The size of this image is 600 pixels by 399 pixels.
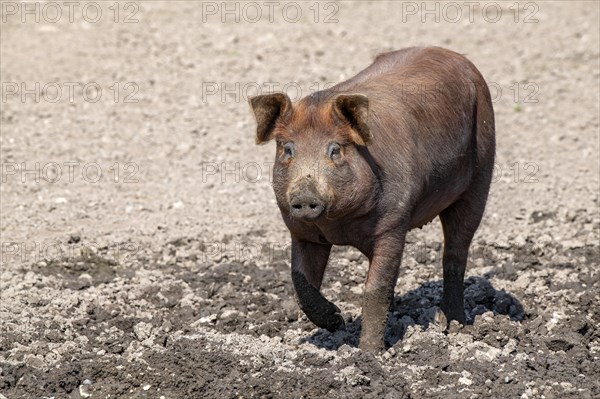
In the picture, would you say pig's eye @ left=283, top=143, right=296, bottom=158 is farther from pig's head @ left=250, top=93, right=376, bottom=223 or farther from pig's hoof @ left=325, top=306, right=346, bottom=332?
pig's hoof @ left=325, top=306, right=346, bottom=332

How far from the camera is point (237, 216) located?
1191cm

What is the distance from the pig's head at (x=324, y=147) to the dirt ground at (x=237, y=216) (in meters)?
1.19

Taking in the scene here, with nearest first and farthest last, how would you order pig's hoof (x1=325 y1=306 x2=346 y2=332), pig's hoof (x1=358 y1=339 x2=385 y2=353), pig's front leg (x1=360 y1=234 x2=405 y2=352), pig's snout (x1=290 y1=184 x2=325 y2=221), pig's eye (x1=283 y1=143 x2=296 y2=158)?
pig's snout (x1=290 y1=184 x2=325 y2=221)
pig's eye (x1=283 y1=143 x2=296 y2=158)
pig's front leg (x1=360 y1=234 x2=405 y2=352)
pig's hoof (x1=358 y1=339 x2=385 y2=353)
pig's hoof (x1=325 y1=306 x2=346 y2=332)

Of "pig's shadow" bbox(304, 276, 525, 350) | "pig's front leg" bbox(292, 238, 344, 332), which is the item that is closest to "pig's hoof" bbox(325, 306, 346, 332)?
"pig's front leg" bbox(292, 238, 344, 332)

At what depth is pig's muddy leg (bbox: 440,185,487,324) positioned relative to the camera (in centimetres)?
920

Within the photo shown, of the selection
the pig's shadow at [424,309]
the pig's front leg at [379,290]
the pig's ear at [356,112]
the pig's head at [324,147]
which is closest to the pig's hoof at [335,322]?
the pig's shadow at [424,309]

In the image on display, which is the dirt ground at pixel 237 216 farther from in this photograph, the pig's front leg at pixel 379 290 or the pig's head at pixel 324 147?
the pig's head at pixel 324 147

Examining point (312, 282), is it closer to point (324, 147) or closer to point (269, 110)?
point (324, 147)

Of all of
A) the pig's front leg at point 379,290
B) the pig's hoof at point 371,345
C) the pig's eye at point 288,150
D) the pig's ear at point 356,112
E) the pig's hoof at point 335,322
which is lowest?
the pig's hoof at point 371,345

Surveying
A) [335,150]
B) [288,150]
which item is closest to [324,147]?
[335,150]

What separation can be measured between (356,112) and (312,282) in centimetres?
146

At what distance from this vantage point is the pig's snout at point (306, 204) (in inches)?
293

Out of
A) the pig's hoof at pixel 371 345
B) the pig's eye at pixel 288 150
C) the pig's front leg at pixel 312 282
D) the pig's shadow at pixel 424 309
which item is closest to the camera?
the pig's eye at pixel 288 150

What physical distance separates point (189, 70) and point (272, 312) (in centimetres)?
696
